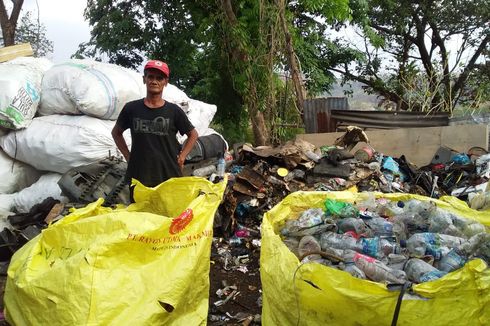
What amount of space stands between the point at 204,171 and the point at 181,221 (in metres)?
2.53

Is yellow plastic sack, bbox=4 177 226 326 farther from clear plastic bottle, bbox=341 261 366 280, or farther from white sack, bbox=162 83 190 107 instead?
white sack, bbox=162 83 190 107

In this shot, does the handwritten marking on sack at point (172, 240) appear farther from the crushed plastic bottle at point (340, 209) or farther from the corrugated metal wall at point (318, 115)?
the corrugated metal wall at point (318, 115)

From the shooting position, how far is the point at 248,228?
418cm

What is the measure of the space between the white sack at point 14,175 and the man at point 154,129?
199 cm

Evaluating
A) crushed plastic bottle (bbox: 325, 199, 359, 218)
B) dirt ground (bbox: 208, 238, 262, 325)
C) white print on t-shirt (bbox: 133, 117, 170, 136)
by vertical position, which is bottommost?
dirt ground (bbox: 208, 238, 262, 325)

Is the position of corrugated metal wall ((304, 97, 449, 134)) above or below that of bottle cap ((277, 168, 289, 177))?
above

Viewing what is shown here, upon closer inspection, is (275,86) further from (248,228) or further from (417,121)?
(248,228)

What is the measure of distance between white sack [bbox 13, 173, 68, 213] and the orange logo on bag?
2.39 m

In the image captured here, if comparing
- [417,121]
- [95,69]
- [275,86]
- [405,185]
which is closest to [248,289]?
[95,69]

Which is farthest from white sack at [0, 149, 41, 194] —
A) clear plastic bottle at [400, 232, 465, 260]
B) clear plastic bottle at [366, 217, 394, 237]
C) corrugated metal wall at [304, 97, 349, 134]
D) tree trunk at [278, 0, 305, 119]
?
corrugated metal wall at [304, 97, 349, 134]

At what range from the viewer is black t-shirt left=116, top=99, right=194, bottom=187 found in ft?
9.50

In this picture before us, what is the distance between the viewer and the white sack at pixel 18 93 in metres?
3.93

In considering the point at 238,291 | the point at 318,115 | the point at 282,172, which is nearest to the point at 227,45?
the point at 318,115

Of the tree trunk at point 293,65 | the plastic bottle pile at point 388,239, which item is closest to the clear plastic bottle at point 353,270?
the plastic bottle pile at point 388,239
